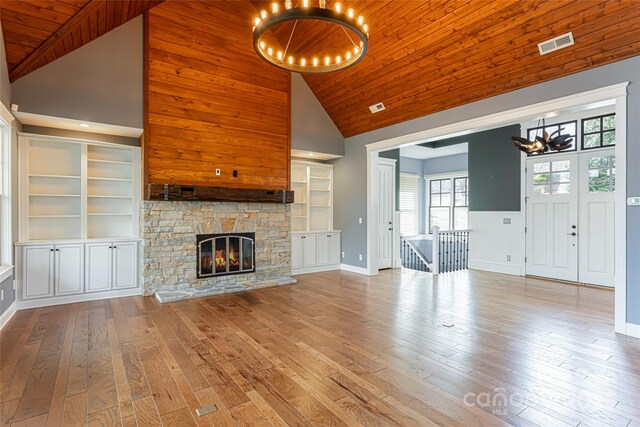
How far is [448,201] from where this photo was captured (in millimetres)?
11227

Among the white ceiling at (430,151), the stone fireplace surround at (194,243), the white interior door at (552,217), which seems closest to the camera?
the stone fireplace surround at (194,243)

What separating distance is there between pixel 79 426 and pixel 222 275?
389 centimetres

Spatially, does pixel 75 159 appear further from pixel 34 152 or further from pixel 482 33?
pixel 482 33

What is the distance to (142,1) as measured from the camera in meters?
4.81

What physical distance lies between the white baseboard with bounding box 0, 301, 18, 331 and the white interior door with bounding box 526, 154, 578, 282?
345 inches

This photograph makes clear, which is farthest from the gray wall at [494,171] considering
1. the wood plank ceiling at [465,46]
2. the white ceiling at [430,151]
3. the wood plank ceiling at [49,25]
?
the wood plank ceiling at [49,25]

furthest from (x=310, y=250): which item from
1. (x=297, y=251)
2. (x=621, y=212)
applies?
(x=621, y=212)

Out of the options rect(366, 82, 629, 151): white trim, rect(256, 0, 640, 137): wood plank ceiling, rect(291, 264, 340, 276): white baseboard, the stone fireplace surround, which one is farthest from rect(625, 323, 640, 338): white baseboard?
rect(291, 264, 340, 276): white baseboard

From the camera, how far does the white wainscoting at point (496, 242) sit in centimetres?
722

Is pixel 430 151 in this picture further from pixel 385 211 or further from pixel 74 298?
pixel 74 298

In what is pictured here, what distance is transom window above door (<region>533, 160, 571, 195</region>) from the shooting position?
6.57 metres

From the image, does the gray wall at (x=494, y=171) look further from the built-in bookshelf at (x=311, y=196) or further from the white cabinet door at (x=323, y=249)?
the white cabinet door at (x=323, y=249)

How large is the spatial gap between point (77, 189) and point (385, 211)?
239 inches

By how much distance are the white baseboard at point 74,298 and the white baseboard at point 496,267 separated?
7159 mm
